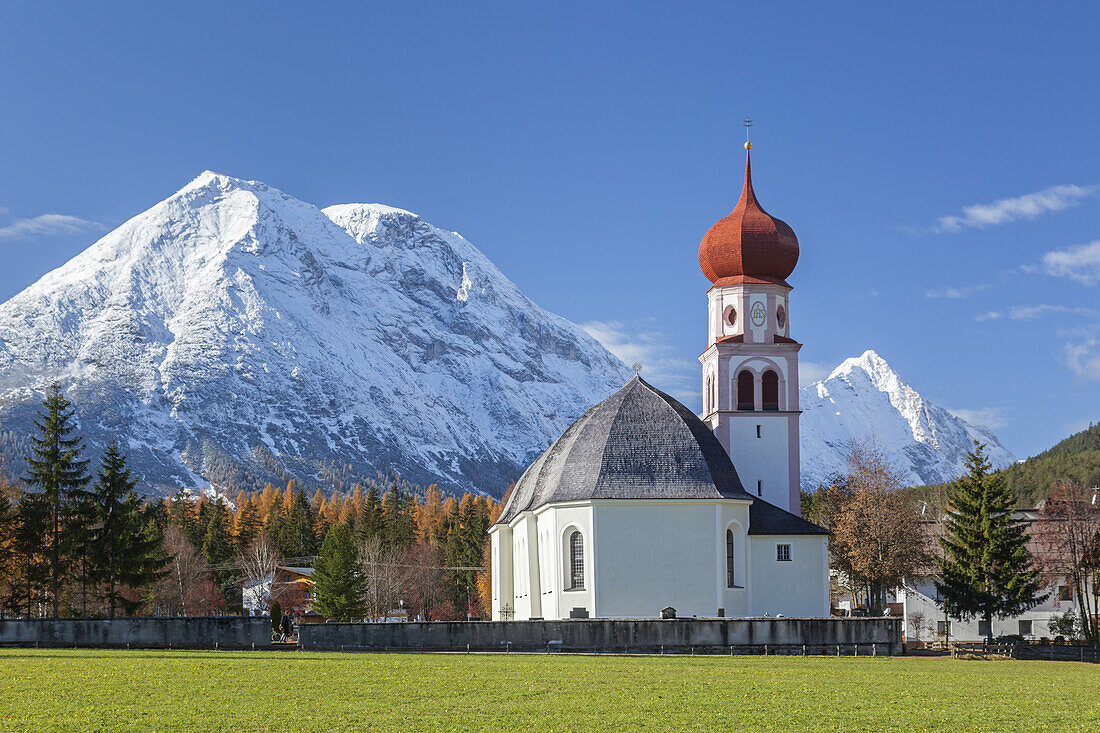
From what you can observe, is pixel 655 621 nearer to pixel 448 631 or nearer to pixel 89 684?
pixel 448 631

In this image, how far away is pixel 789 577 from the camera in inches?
2152

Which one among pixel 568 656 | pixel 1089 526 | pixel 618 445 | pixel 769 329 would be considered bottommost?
pixel 568 656

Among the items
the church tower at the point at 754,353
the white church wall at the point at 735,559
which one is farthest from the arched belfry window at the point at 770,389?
the white church wall at the point at 735,559

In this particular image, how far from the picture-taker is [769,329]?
62625mm

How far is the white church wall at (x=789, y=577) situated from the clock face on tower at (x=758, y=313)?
12572 millimetres

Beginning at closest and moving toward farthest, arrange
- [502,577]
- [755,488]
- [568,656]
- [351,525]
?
1. [568,656]
2. [755,488]
3. [502,577]
4. [351,525]

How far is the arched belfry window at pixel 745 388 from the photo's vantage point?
62250mm

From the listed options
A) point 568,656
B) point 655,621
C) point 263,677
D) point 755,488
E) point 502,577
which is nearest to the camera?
point 263,677

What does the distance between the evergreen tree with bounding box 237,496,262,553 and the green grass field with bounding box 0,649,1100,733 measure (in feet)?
308

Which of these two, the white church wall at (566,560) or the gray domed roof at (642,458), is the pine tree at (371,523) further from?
the white church wall at (566,560)

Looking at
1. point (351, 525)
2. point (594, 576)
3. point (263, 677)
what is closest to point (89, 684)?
point (263, 677)

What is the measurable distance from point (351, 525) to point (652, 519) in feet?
299

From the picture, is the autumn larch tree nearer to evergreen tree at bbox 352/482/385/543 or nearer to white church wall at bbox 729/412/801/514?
white church wall at bbox 729/412/801/514

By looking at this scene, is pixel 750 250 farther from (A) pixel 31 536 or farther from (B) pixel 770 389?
(A) pixel 31 536
